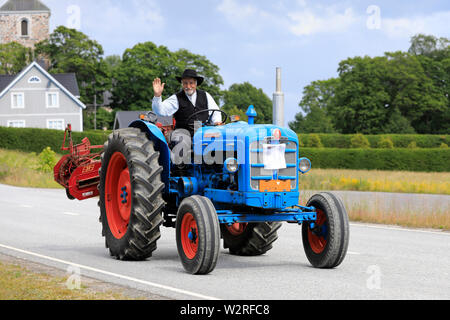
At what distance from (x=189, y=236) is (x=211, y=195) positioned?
906 mm

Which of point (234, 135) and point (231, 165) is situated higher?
point (234, 135)

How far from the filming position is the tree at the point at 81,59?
287ft

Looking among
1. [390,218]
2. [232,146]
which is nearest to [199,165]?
[232,146]

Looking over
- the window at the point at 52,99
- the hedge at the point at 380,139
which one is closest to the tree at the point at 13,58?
the window at the point at 52,99

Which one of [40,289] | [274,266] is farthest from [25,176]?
[40,289]

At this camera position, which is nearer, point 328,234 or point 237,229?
point 328,234

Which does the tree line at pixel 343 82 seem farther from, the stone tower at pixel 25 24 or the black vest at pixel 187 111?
the black vest at pixel 187 111

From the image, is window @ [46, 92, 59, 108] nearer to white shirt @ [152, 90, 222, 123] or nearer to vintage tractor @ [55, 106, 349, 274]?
vintage tractor @ [55, 106, 349, 274]

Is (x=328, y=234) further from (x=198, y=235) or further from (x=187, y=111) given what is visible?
(x=187, y=111)

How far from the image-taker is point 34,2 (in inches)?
4835

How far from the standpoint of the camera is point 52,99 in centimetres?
7869

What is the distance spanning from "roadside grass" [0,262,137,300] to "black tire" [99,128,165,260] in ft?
4.33
